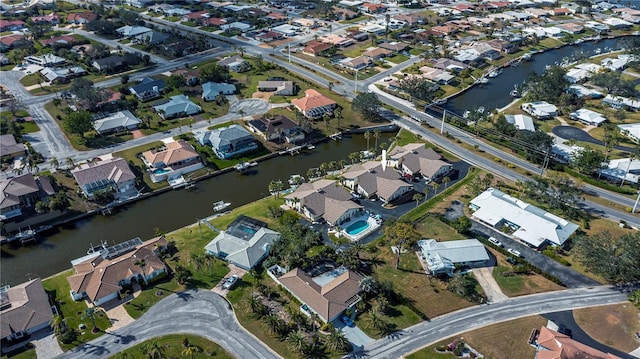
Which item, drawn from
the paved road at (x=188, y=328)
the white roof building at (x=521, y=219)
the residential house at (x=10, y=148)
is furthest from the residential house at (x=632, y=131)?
the residential house at (x=10, y=148)

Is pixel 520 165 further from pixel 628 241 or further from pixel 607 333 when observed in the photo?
pixel 607 333

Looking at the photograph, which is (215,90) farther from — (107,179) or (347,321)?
(347,321)

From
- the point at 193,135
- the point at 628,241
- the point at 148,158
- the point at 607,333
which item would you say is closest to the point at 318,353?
the point at 607,333

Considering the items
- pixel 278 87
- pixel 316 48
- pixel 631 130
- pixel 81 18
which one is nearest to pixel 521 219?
pixel 631 130

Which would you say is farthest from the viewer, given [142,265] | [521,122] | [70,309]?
[521,122]

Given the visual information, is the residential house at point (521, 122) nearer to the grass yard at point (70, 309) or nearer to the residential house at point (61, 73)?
the grass yard at point (70, 309)
